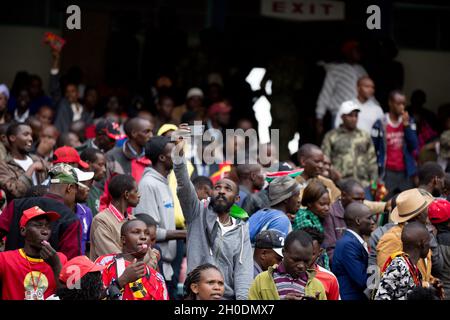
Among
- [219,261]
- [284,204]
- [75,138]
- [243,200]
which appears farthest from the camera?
[75,138]

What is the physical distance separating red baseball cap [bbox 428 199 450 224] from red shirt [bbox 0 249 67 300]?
3291 mm

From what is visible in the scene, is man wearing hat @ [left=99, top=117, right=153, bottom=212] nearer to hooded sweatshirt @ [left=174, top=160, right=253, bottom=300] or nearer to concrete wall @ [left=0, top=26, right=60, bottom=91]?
hooded sweatshirt @ [left=174, top=160, right=253, bottom=300]

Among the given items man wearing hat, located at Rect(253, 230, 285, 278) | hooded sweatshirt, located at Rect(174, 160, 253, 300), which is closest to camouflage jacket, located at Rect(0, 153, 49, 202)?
hooded sweatshirt, located at Rect(174, 160, 253, 300)

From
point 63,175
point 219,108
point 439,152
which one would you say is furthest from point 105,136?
point 439,152

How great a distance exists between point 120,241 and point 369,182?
4984 millimetres

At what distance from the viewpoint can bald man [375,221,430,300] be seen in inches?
352

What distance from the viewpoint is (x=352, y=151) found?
46.1ft

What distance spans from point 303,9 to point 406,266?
8363 mm

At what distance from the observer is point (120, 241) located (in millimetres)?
9789

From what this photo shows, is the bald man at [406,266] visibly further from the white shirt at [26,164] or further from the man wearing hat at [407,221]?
the white shirt at [26,164]

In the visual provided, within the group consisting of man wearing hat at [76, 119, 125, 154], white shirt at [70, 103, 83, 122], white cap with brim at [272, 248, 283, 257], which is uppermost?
white shirt at [70, 103, 83, 122]

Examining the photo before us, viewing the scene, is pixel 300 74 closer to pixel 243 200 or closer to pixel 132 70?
pixel 132 70
